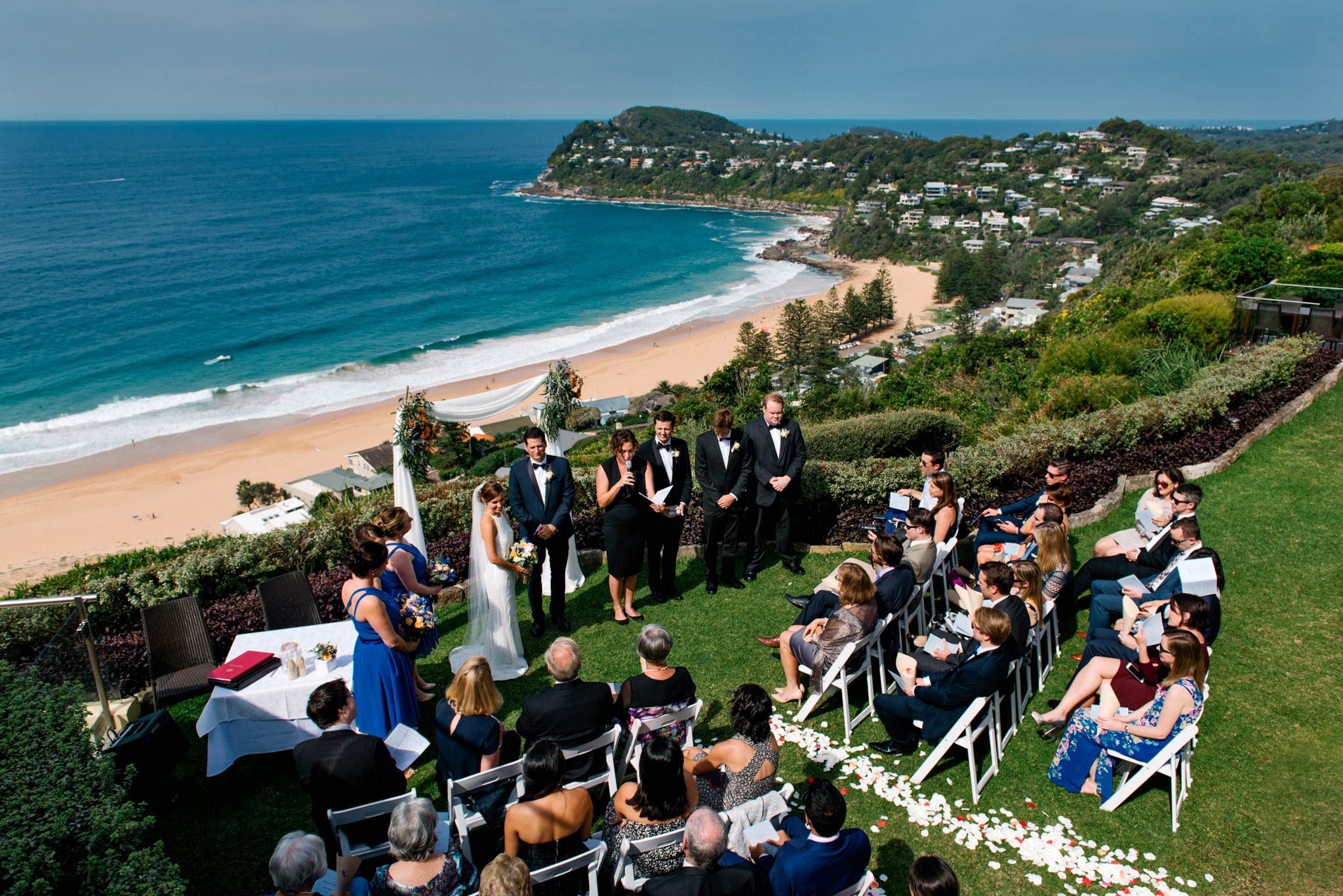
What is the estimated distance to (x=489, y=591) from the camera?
677cm

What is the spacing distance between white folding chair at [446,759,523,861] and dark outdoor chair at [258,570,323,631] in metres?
3.44

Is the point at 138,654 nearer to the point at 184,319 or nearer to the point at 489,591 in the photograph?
the point at 489,591

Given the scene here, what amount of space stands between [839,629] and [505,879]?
10.2ft

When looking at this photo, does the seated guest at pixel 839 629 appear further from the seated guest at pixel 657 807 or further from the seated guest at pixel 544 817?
the seated guest at pixel 544 817

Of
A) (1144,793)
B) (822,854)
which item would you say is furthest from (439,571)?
(1144,793)

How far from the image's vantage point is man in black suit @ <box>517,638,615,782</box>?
4.66m

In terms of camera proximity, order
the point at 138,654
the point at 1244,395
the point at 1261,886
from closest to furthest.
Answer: the point at 1261,886
the point at 138,654
the point at 1244,395

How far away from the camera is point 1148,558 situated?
21.6 feet

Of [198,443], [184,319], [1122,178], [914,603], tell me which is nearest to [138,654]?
[914,603]

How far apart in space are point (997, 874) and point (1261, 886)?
147cm

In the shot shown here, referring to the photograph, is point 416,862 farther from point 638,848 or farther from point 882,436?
point 882,436

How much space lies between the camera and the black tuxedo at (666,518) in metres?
7.50

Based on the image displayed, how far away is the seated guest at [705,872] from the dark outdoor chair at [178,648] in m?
5.23

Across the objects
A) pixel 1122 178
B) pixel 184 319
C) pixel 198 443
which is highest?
pixel 1122 178
